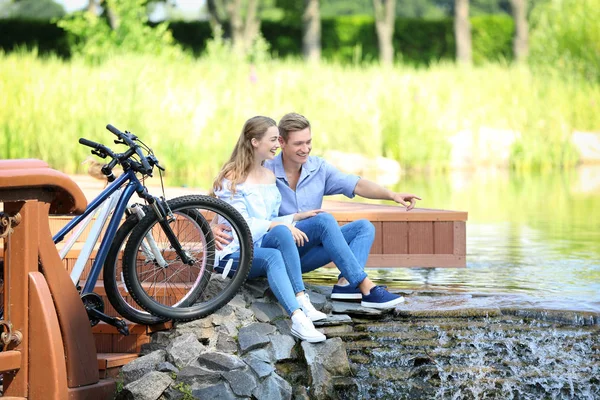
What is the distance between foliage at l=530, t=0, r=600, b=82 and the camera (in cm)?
2248

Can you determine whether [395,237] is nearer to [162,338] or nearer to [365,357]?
[365,357]

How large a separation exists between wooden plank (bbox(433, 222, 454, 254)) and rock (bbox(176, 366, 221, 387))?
98.6 inches

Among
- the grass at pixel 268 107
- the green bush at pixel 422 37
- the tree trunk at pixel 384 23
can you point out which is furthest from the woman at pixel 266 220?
the green bush at pixel 422 37

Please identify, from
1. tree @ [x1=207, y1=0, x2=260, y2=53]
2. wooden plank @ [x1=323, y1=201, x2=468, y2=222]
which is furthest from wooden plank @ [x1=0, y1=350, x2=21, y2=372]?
tree @ [x1=207, y1=0, x2=260, y2=53]

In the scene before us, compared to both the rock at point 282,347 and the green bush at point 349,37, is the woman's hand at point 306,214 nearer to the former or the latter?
the rock at point 282,347

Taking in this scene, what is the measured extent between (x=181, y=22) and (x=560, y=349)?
96.2ft

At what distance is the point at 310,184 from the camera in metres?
5.95

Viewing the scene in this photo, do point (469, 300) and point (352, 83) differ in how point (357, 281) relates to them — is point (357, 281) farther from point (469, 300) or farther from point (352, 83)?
point (352, 83)

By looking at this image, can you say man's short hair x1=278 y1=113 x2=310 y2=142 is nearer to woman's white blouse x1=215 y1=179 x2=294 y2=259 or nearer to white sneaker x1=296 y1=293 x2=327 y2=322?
woman's white blouse x1=215 y1=179 x2=294 y2=259

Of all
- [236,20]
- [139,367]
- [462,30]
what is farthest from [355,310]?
[236,20]

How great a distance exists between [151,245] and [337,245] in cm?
97

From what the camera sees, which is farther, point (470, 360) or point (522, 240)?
point (522, 240)

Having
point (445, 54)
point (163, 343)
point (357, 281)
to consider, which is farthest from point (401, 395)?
point (445, 54)

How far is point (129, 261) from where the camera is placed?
4859mm
